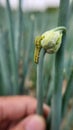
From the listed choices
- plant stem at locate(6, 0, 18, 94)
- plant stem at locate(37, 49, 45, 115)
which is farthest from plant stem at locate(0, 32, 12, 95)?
plant stem at locate(37, 49, 45, 115)

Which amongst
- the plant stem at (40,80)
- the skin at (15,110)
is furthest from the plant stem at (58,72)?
the skin at (15,110)

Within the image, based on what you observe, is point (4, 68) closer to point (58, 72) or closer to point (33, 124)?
point (33, 124)

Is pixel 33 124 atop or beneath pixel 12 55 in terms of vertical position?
beneath

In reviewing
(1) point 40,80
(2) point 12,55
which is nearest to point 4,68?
(2) point 12,55

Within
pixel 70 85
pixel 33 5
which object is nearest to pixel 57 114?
pixel 70 85

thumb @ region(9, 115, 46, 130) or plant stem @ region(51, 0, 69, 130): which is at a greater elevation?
plant stem @ region(51, 0, 69, 130)

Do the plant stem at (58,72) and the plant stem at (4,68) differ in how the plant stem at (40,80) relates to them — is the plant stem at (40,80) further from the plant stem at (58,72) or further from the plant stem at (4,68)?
the plant stem at (4,68)

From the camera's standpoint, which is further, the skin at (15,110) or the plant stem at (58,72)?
the skin at (15,110)

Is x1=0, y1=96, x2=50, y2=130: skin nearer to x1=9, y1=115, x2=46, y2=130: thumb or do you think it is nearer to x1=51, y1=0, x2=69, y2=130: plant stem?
x1=9, y1=115, x2=46, y2=130: thumb
